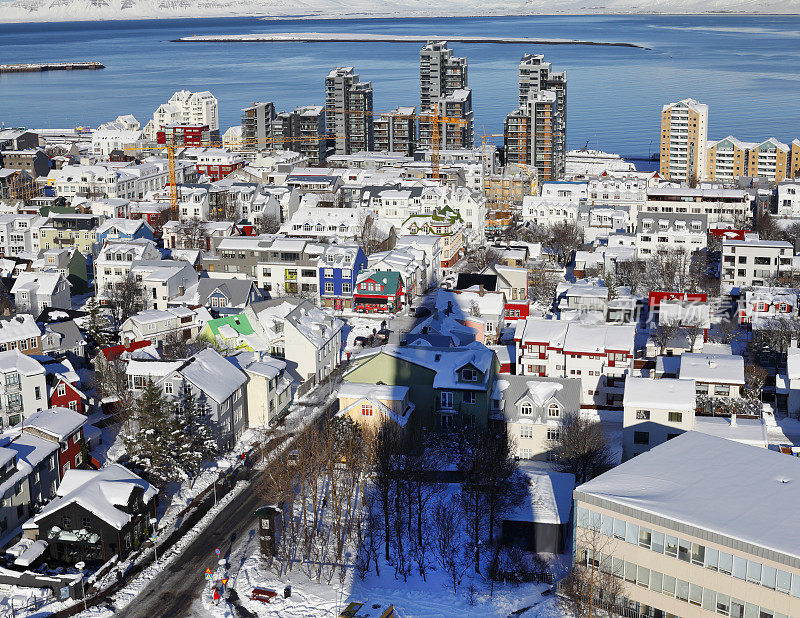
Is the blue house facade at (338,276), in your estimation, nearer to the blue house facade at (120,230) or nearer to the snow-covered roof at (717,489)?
the blue house facade at (120,230)

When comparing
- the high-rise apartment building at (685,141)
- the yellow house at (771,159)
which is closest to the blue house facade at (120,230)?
the high-rise apartment building at (685,141)

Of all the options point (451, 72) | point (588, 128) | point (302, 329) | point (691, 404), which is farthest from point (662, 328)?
point (588, 128)

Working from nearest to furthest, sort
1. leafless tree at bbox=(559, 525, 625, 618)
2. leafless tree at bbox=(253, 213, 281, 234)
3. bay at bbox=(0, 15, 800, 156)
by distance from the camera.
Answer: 1. leafless tree at bbox=(559, 525, 625, 618)
2. leafless tree at bbox=(253, 213, 281, 234)
3. bay at bbox=(0, 15, 800, 156)

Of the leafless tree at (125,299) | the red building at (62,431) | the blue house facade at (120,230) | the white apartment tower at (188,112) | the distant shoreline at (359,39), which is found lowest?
the red building at (62,431)

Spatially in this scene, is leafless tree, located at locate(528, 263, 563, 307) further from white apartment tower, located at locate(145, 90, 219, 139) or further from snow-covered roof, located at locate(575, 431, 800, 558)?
white apartment tower, located at locate(145, 90, 219, 139)

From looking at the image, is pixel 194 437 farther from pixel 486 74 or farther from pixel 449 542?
pixel 486 74

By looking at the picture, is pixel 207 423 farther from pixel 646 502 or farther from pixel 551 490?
pixel 646 502

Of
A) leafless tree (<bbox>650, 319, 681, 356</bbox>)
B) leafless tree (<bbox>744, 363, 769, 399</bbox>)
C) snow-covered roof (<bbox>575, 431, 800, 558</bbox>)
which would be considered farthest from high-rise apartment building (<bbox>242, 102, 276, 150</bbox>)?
snow-covered roof (<bbox>575, 431, 800, 558</bbox>)
